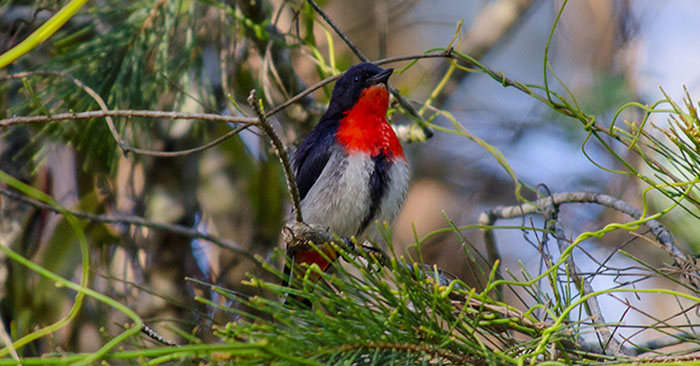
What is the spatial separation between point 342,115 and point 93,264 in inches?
74.6

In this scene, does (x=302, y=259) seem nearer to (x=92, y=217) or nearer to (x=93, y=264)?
(x=92, y=217)

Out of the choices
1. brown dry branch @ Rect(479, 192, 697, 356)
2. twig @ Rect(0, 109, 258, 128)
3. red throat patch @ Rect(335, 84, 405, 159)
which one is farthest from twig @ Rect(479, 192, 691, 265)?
twig @ Rect(0, 109, 258, 128)

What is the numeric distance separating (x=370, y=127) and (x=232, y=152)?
5.01 feet

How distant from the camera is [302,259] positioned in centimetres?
395

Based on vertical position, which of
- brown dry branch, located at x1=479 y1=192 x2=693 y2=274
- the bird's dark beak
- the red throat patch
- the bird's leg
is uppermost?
the bird's dark beak

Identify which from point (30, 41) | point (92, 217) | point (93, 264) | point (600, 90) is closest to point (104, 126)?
point (92, 217)

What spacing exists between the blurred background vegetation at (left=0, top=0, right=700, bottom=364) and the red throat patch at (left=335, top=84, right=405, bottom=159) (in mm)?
156

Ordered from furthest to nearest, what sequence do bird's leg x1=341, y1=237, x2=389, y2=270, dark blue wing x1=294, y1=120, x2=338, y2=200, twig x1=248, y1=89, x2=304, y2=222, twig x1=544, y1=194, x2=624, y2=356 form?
dark blue wing x1=294, y1=120, x2=338, y2=200
twig x1=544, y1=194, x2=624, y2=356
bird's leg x1=341, y1=237, x2=389, y2=270
twig x1=248, y1=89, x2=304, y2=222

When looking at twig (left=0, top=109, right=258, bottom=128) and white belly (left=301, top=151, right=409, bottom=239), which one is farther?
white belly (left=301, top=151, right=409, bottom=239)

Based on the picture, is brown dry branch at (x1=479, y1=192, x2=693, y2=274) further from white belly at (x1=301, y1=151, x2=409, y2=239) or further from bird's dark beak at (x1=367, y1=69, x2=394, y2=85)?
bird's dark beak at (x1=367, y1=69, x2=394, y2=85)

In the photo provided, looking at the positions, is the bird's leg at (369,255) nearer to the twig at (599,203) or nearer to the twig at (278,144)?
the twig at (278,144)

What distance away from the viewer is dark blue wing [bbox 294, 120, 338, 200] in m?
3.73

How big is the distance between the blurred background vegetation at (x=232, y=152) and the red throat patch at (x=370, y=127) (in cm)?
16

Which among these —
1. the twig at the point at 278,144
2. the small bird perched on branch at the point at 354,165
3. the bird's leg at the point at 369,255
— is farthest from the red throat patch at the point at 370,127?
the twig at the point at 278,144
